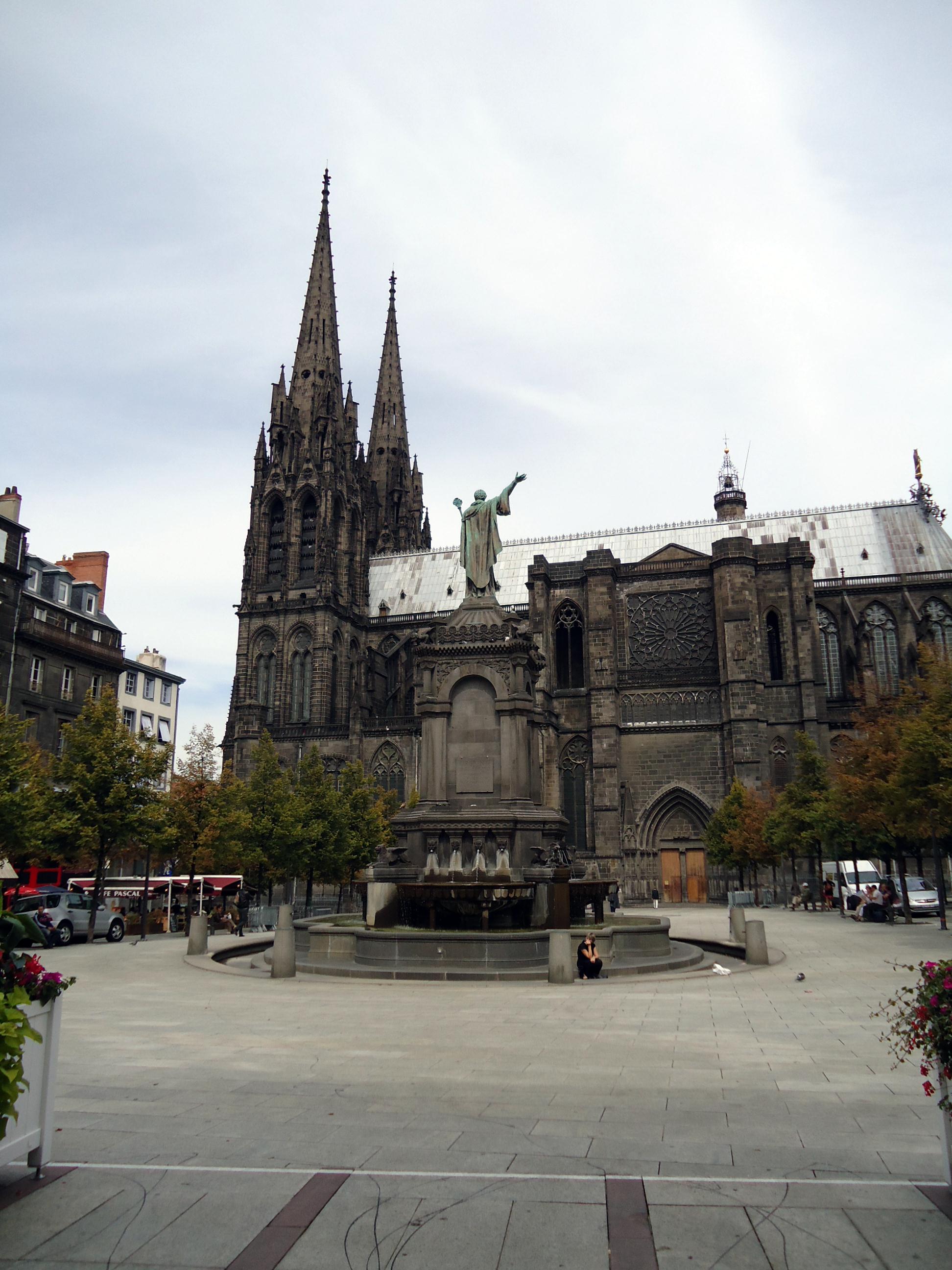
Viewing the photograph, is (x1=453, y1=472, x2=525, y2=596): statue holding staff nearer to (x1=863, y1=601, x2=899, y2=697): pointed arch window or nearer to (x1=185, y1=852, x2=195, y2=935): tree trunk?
(x1=185, y1=852, x2=195, y2=935): tree trunk

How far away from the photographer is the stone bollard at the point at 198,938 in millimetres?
21625

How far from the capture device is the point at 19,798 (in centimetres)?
2648

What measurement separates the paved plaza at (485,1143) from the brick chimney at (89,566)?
49391 mm

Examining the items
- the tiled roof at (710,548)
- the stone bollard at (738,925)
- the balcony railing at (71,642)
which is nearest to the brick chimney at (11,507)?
the balcony railing at (71,642)

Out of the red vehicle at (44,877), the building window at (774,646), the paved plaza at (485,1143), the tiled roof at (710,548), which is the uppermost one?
the tiled roof at (710,548)

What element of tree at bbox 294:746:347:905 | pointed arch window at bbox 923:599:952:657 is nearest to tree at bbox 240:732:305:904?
tree at bbox 294:746:347:905

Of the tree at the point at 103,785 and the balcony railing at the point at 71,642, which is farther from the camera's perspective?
the balcony railing at the point at 71,642

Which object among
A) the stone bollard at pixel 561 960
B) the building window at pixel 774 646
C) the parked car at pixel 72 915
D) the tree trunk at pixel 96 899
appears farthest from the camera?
the building window at pixel 774 646

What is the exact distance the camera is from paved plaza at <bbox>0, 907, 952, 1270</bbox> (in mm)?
4848

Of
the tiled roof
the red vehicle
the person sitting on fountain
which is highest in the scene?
the tiled roof

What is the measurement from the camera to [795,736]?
52.0 meters

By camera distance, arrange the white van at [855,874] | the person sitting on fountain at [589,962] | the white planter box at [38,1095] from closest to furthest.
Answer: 1. the white planter box at [38,1095]
2. the person sitting on fountain at [589,962]
3. the white van at [855,874]

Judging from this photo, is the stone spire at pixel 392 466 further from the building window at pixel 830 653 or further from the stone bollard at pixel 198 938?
the stone bollard at pixel 198 938

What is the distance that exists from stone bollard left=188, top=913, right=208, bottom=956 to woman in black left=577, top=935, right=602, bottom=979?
950cm
